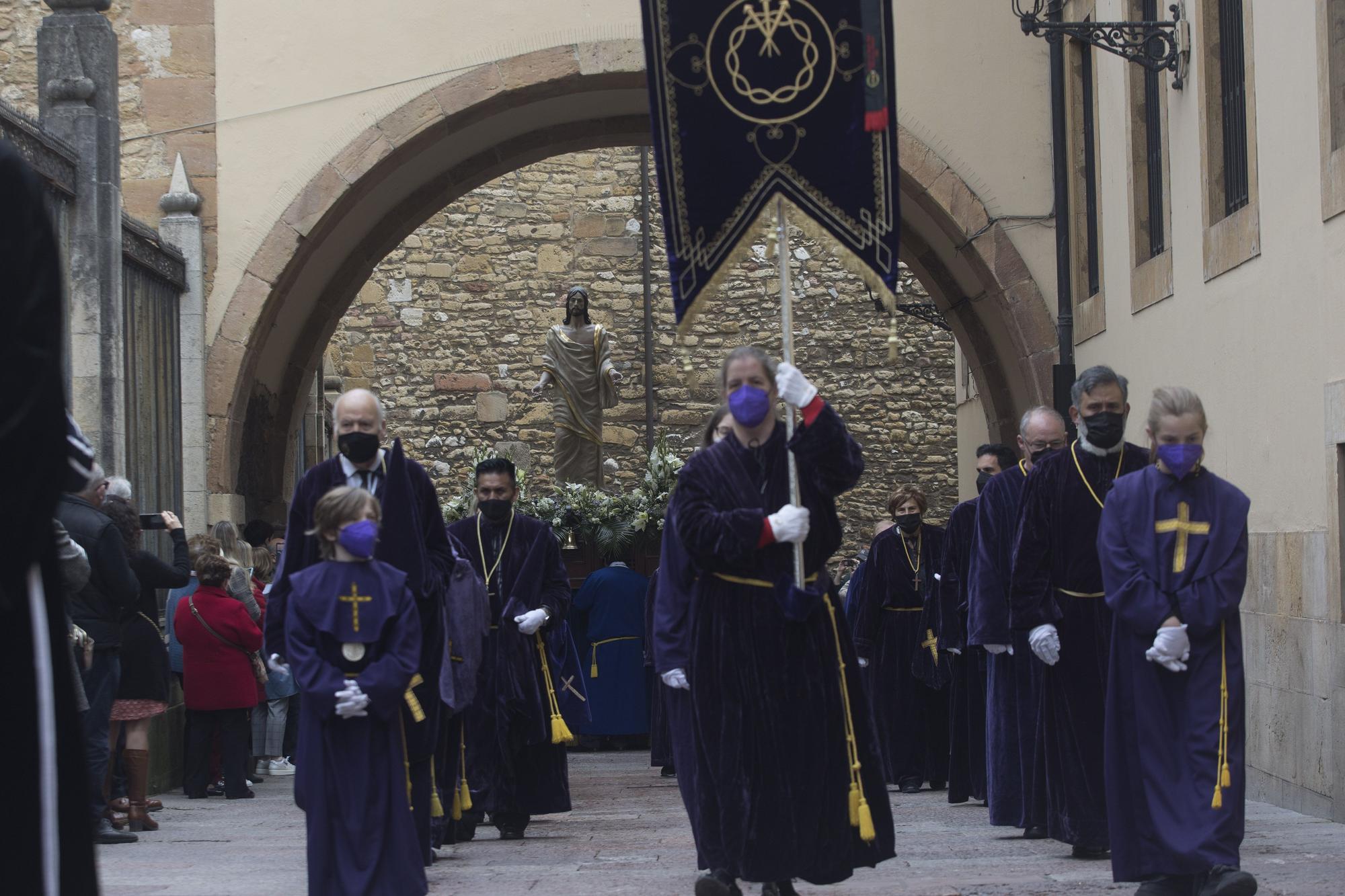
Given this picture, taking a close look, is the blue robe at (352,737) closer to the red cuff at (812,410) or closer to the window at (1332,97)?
the red cuff at (812,410)

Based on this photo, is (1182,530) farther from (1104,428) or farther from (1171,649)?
(1104,428)

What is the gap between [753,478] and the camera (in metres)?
5.91

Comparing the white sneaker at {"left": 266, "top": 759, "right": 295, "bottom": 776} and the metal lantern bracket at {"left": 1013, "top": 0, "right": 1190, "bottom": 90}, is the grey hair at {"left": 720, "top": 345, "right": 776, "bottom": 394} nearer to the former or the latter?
the metal lantern bracket at {"left": 1013, "top": 0, "right": 1190, "bottom": 90}

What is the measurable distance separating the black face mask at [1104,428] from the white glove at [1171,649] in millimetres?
1282

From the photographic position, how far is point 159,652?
9.60 metres

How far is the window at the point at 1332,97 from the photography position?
8.72 metres

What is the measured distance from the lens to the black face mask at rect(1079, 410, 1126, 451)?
7035 mm

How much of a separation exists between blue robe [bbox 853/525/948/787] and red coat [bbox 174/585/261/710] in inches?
146

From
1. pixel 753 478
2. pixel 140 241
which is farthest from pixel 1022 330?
pixel 753 478

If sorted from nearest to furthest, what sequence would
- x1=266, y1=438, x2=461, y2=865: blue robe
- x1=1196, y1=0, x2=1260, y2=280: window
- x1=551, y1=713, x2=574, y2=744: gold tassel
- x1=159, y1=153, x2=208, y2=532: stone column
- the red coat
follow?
x1=266, y1=438, x2=461, y2=865: blue robe, x1=551, y1=713, x2=574, y2=744: gold tassel, x1=1196, y1=0, x2=1260, y2=280: window, the red coat, x1=159, y1=153, x2=208, y2=532: stone column

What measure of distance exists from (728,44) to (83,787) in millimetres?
4195

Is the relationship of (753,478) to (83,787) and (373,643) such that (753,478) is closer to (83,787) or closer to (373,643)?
(373,643)

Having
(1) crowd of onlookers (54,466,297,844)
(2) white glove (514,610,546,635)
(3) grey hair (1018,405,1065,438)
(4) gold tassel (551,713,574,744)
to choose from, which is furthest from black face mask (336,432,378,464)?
(3) grey hair (1018,405,1065,438)

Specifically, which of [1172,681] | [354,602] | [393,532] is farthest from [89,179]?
[1172,681]
